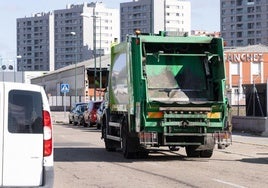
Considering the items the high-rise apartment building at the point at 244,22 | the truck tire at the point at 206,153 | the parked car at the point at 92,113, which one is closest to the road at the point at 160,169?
the truck tire at the point at 206,153

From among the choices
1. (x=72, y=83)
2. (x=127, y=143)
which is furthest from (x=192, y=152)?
(x=72, y=83)

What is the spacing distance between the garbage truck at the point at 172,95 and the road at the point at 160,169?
0.60m

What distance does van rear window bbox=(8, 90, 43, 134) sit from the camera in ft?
26.3

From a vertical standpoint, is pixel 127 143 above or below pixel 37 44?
below

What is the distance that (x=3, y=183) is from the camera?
311 inches

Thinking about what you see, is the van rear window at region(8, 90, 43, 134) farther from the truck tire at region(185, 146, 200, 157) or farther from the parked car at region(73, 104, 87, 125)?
the parked car at region(73, 104, 87, 125)

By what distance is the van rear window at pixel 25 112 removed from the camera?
8008 mm

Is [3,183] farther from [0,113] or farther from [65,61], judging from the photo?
[65,61]

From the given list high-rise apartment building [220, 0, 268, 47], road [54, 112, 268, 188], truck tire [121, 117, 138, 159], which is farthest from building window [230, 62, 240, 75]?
high-rise apartment building [220, 0, 268, 47]

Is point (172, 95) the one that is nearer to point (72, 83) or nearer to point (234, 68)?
point (234, 68)

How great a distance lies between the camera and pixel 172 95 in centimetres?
1734

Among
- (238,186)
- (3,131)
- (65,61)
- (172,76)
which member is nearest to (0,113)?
(3,131)

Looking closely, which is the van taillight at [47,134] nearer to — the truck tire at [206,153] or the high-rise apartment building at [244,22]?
the truck tire at [206,153]

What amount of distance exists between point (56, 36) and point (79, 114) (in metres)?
106
